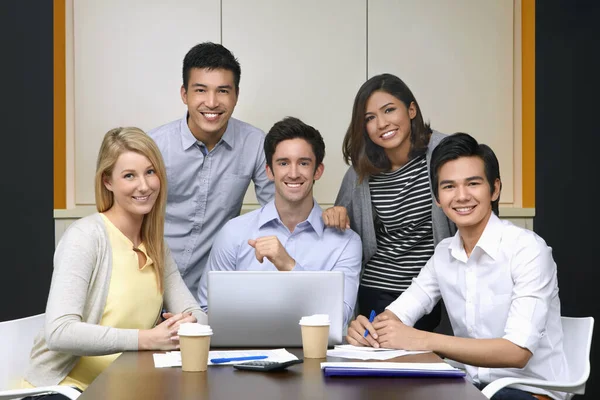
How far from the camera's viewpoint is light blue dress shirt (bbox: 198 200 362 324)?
2809mm

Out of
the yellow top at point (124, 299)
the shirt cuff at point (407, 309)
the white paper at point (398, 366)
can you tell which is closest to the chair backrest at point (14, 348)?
the yellow top at point (124, 299)

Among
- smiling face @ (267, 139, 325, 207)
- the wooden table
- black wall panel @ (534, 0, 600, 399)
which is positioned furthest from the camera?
black wall panel @ (534, 0, 600, 399)

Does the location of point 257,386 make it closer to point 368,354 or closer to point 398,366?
point 398,366

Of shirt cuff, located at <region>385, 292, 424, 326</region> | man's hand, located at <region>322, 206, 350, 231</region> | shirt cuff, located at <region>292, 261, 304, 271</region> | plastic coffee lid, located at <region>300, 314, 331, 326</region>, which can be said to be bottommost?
shirt cuff, located at <region>385, 292, 424, 326</region>

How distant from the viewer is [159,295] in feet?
7.77

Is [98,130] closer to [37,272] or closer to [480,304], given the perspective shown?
[37,272]

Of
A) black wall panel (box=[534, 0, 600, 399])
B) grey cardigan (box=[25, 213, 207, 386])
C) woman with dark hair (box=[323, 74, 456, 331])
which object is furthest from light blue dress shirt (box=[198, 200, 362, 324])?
black wall panel (box=[534, 0, 600, 399])

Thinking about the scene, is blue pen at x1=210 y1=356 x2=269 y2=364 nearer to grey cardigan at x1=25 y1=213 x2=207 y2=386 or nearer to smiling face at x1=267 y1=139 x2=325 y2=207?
grey cardigan at x1=25 y1=213 x2=207 y2=386

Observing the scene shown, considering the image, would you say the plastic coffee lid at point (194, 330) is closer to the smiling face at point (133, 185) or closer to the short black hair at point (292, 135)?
the smiling face at point (133, 185)

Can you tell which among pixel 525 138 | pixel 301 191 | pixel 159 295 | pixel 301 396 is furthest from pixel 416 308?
pixel 525 138

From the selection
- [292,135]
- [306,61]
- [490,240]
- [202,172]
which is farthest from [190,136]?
[490,240]

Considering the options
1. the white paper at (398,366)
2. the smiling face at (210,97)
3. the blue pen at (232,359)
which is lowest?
the blue pen at (232,359)

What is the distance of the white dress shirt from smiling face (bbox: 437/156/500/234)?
0.05 metres

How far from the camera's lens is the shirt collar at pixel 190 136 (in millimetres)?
3215
